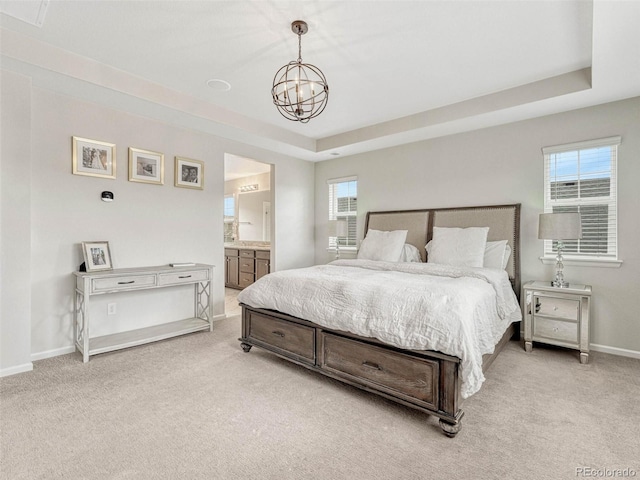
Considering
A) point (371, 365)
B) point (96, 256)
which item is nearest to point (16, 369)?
point (96, 256)

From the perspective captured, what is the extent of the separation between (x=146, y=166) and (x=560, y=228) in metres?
4.48

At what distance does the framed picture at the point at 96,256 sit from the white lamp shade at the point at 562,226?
4.49m

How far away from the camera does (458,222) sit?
412cm

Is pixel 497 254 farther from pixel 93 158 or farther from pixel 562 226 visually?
pixel 93 158

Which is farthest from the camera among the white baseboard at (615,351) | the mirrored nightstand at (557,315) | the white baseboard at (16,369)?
the white baseboard at (615,351)

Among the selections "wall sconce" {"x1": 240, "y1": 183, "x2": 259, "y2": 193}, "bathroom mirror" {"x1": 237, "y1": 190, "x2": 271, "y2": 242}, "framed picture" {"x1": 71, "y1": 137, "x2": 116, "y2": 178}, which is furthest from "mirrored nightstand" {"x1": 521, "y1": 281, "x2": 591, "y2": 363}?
"wall sconce" {"x1": 240, "y1": 183, "x2": 259, "y2": 193}

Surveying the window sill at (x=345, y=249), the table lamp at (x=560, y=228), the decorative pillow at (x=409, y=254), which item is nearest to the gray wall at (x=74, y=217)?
the window sill at (x=345, y=249)

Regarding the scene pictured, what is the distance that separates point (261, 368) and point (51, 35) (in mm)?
3184

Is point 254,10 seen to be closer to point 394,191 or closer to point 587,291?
point 394,191

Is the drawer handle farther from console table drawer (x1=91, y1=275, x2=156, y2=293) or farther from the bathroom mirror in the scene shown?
the bathroom mirror

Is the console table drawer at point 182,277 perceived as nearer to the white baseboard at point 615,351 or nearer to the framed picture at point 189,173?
the framed picture at point 189,173

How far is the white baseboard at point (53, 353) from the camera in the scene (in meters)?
2.99

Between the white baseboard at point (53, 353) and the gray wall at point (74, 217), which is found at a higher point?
the gray wall at point (74, 217)

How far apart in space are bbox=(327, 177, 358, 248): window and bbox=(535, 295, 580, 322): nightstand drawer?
280 centimetres
